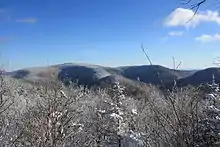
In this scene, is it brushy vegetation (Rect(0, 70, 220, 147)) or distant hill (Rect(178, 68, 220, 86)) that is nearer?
brushy vegetation (Rect(0, 70, 220, 147))

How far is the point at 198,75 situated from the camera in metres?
101

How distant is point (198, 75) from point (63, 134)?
9653 cm

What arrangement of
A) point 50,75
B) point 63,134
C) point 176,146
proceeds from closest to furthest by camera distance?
1. point 176,146
2. point 63,134
3. point 50,75

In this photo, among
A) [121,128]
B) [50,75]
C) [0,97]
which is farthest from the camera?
[121,128]

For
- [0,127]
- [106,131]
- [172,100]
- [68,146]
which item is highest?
[172,100]

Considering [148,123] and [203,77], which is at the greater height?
[148,123]

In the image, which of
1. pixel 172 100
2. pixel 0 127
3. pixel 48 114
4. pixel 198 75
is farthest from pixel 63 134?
pixel 198 75

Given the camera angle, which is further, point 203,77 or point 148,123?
point 203,77

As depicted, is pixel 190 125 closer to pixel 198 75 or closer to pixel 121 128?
pixel 121 128

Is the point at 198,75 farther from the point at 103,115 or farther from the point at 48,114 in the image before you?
the point at 48,114

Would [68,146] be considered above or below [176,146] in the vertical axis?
below

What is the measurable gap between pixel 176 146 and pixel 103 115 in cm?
3015

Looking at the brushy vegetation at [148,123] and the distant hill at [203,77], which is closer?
the brushy vegetation at [148,123]

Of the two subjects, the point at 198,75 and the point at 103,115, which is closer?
the point at 103,115
